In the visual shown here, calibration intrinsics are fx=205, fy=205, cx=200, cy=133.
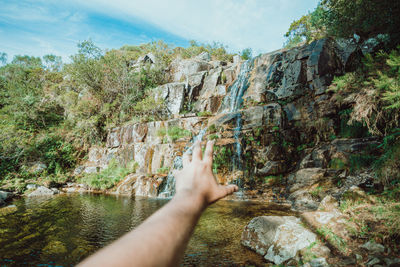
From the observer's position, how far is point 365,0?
8.34 m

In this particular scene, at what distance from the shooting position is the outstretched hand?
104 centimetres

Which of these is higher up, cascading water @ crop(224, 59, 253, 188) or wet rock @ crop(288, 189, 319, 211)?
cascading water @ crop(224, 59, 253, 188)

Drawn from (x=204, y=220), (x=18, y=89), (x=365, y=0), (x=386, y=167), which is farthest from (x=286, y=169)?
(x=18, y=89)

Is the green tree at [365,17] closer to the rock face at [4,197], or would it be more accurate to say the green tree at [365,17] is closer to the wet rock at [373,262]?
the wet rock at [373,262]

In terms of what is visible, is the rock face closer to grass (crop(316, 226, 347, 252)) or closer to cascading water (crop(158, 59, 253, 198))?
cascading water (crop(158, 59, 253, 198))

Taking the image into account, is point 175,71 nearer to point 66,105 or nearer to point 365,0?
point 66,105

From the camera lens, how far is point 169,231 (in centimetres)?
76

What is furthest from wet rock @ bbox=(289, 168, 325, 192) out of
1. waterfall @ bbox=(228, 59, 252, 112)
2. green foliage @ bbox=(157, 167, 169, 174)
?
waterfall @ bbox=(228, 59, 252, 112)

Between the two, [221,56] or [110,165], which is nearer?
[110,165]

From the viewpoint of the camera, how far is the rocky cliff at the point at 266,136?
9.09 m

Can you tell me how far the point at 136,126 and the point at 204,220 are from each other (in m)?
11.3

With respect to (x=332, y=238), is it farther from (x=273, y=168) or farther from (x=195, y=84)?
(x=195, y=84)

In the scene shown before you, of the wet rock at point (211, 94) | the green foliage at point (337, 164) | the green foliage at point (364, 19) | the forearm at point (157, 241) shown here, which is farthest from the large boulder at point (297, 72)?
the forearm at point (157, 241)

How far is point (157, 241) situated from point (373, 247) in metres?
4.03
